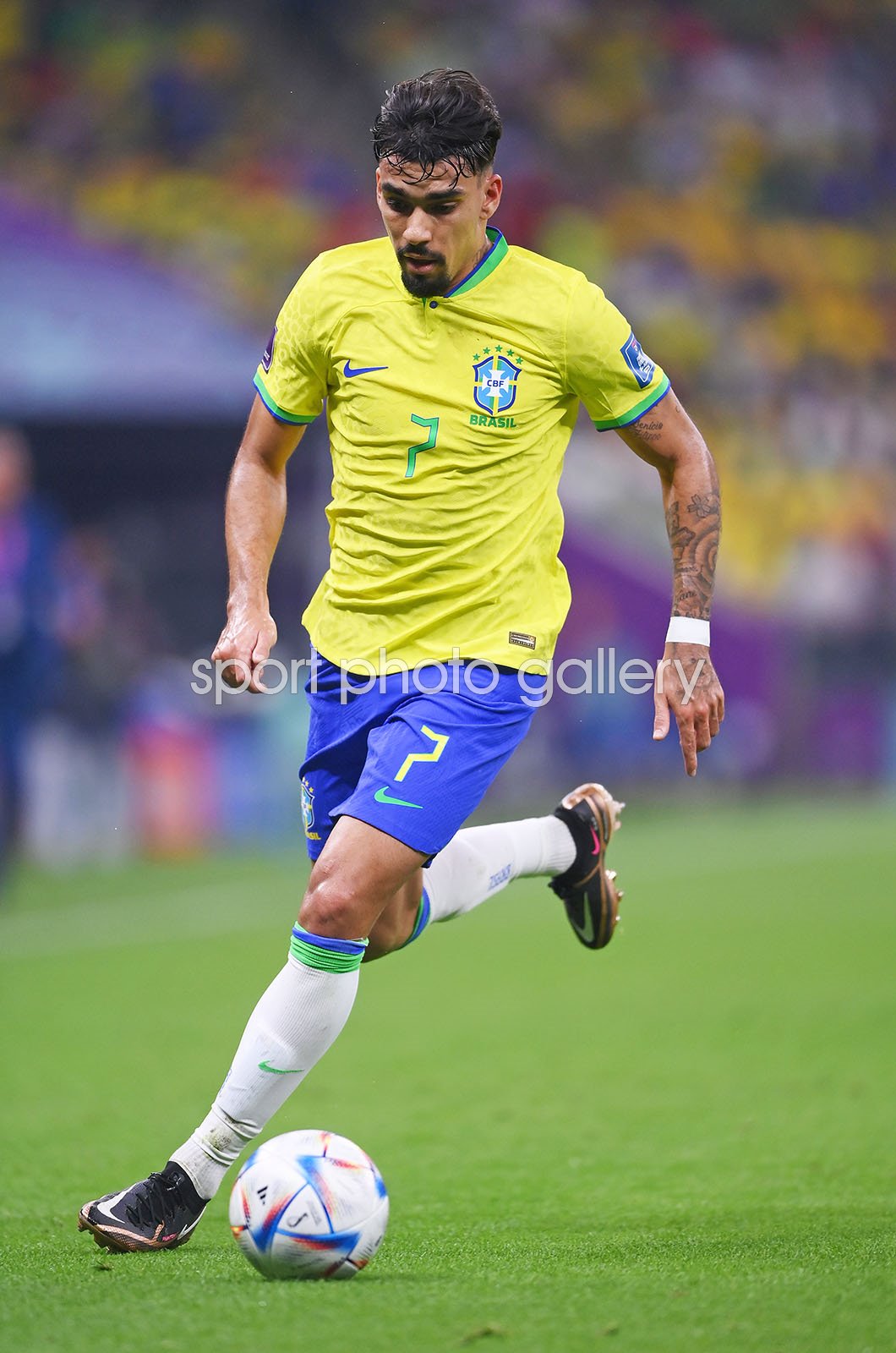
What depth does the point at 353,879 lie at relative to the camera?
344 centimetres

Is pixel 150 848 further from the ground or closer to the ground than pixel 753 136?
closer to the ground

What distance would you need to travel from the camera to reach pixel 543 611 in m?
3.88

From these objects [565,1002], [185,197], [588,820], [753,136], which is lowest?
[565,1002]

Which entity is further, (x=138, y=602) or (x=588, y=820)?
(x=138, y=602)

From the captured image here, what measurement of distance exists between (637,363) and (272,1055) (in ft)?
5.55

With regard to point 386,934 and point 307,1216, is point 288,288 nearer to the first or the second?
point 386,934

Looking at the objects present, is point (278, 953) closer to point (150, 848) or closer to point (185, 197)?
point (150, 848)

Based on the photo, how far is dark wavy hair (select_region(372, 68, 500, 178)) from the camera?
11.8 feet

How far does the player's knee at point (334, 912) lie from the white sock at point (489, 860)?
852 millimetres

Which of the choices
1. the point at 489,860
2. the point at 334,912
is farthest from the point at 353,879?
the point at 489,860

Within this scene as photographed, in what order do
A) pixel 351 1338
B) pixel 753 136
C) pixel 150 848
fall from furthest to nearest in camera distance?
1. pixel 753 136
2. pixel 150 848
3. pixel 351 1338

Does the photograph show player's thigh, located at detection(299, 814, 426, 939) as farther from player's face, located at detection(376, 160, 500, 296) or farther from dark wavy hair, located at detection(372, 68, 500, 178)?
dark wavy hair, located at detection(372, 68, 500, 178)

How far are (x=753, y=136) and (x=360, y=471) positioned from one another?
732 inches

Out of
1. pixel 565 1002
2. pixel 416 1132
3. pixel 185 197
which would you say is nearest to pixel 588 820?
pixel 416 1132
